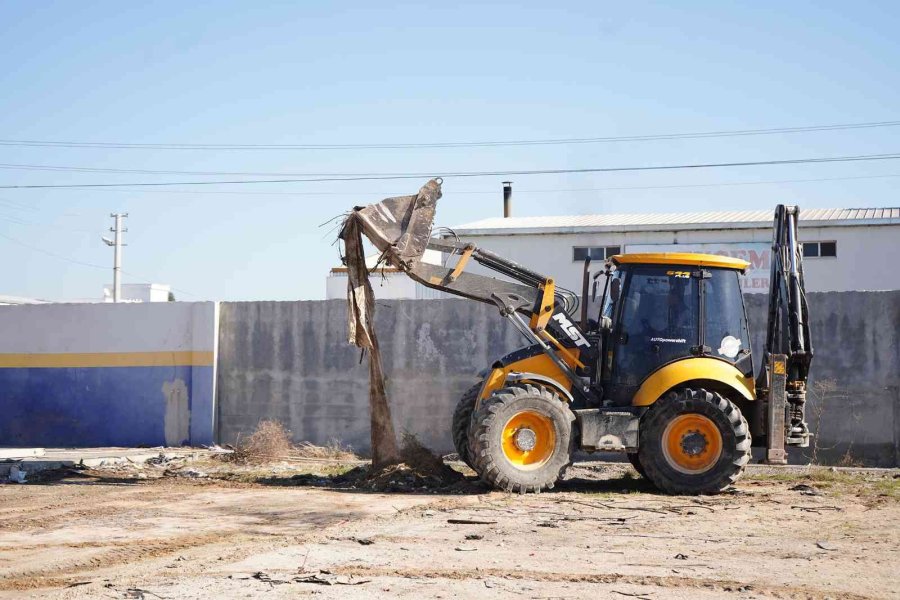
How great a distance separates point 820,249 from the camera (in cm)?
2994

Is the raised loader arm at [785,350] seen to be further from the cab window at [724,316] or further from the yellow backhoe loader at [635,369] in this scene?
the cab window at [724,316]

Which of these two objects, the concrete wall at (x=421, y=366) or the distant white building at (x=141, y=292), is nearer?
the concrete wall at (x=421, y=366)

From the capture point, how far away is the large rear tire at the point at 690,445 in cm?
1221

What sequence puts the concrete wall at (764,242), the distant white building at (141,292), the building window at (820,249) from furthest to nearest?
the distant white building at (141,292), the building window at (820,249), the concrete wall at (764,242)

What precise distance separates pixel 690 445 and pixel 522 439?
1.96 m

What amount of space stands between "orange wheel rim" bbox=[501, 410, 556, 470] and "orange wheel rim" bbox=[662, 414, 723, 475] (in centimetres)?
136

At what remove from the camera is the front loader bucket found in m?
12.8

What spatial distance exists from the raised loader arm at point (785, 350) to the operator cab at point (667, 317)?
0.53 metres

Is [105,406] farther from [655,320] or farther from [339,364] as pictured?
[655,320]

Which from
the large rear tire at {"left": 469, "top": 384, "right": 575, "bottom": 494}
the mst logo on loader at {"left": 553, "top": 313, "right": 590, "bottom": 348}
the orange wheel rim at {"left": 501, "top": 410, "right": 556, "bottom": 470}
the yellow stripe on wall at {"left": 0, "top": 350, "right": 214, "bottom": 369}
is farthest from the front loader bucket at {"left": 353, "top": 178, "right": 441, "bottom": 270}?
the yellow stripe on wall at {"left": 0, "top": 350, "right": 214, "bottom": 369}

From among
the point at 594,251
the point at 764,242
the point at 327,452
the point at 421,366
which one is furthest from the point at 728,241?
the point at 327,452

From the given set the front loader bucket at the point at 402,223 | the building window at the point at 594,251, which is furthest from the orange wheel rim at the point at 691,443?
the building window at the point at 594,251

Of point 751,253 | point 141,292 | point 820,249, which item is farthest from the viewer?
point 141,292

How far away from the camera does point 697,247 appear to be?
30.6 metres
